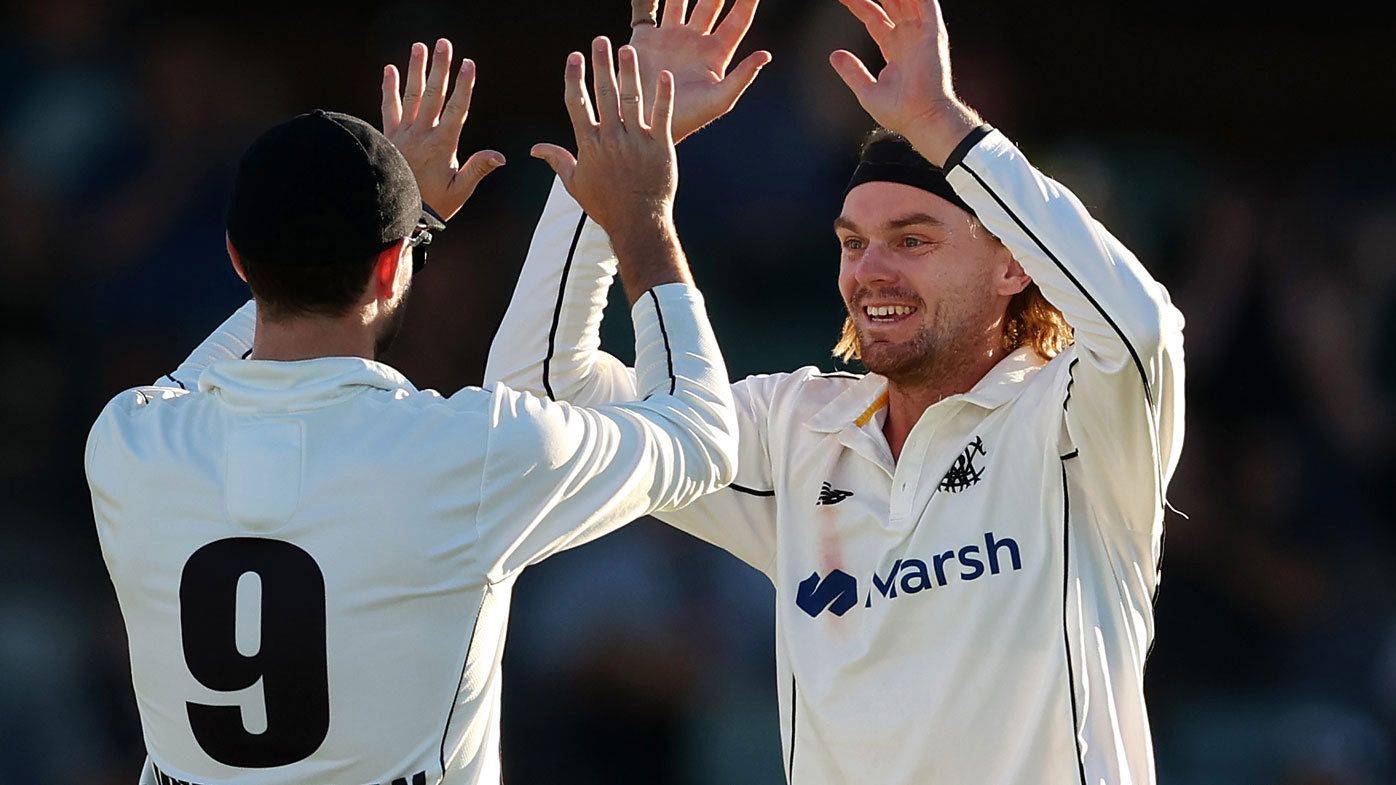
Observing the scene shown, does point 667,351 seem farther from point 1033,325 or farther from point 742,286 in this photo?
point 742,286

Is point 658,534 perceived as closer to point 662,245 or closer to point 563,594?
point 563,594

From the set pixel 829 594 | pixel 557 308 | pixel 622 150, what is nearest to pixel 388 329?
pixel 622 150

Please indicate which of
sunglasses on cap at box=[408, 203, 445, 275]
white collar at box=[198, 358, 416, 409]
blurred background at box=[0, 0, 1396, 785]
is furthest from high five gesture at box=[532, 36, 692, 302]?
blurred background at box=[0, 0, 1396, 785]

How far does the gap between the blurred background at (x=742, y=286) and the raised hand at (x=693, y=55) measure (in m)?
2.60

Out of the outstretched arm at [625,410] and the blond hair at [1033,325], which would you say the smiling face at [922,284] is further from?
→ the outstretched arm at [625,410]

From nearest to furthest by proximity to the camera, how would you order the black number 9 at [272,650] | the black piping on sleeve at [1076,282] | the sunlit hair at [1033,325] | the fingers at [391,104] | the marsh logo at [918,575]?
the black number 9 at [272,650] < the black piping on sleeve at [1076,282] < the marsh logo at [918,575] < the fingers at [391,104] < the sunlit hair at [1033,325]

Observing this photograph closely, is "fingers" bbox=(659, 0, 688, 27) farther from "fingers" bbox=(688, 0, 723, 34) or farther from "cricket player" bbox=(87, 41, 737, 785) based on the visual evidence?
"cricket player" bbox=(87, 41, 737, 785)

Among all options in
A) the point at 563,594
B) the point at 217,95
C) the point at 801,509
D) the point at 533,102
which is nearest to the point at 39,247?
the point at 217,95

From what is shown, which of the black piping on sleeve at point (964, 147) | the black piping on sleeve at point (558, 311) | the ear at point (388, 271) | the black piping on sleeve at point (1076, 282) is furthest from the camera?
the black piping on sleeve at point (558, 311)

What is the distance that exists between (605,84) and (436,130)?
578mm

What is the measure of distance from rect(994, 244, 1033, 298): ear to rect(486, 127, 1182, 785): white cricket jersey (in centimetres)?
13

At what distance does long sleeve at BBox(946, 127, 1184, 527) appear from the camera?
269 centimetres

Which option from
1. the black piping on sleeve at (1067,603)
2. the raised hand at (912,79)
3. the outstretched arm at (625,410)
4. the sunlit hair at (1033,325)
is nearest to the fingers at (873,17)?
the raised hand at (912,79)

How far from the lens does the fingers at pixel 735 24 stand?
3.08m
